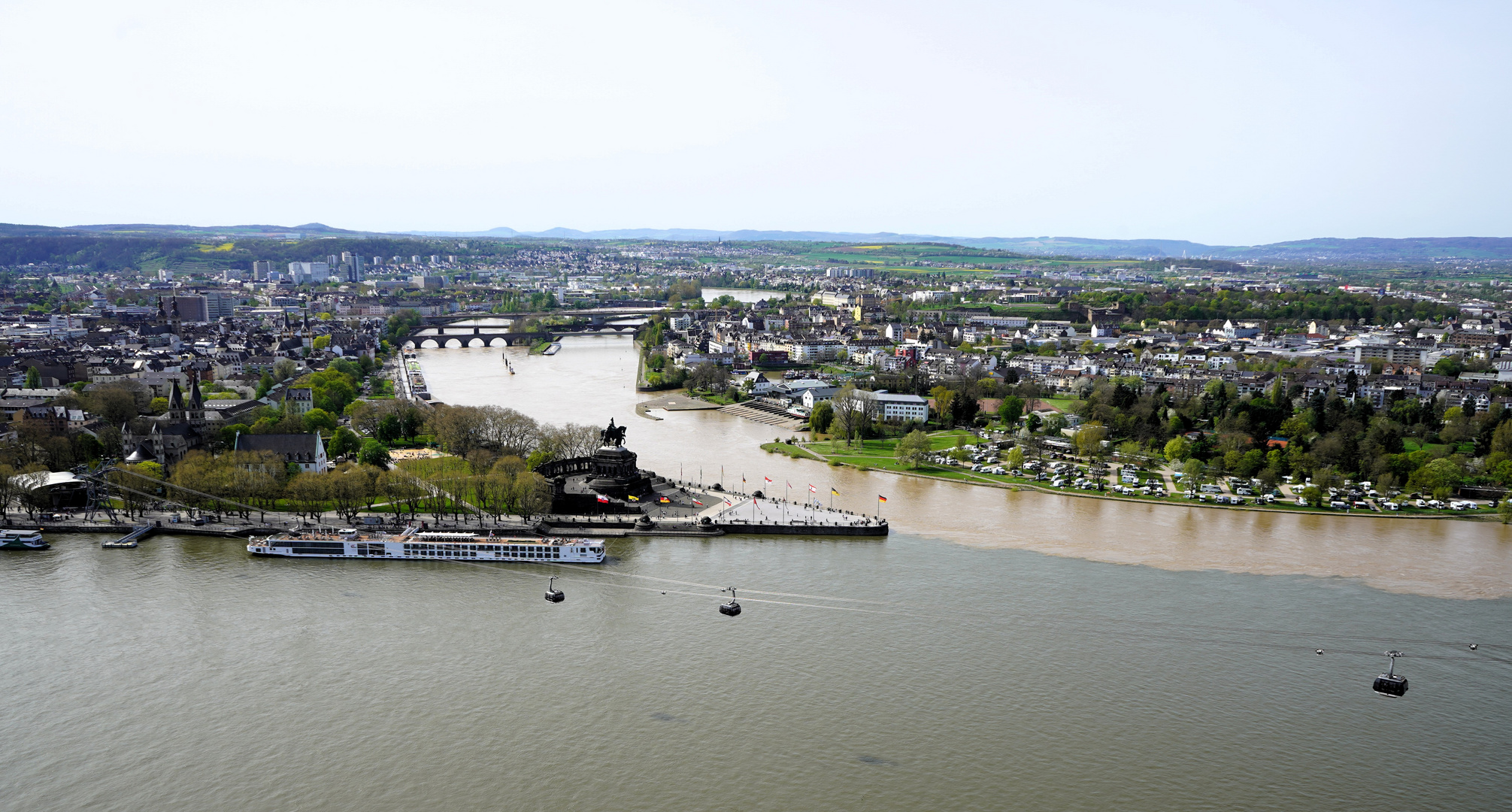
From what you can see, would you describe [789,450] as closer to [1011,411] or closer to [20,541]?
[1011,411]

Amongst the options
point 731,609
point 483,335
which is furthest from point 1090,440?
point 483,335

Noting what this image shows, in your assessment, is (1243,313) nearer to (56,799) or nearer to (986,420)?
(986,420)

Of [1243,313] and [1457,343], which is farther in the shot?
[1243,313]

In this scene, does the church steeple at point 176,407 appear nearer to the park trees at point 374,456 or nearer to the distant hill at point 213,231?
the park trees at point 374,456

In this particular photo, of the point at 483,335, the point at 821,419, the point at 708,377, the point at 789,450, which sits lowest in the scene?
the point at 789,450

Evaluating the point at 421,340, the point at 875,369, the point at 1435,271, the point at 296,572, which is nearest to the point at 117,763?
the point at 296,572

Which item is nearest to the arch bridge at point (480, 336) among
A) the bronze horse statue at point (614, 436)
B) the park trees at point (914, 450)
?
the park trees at point (914, 450)
